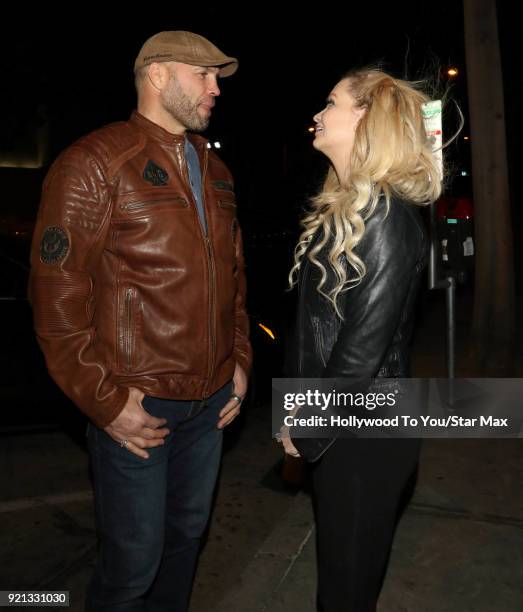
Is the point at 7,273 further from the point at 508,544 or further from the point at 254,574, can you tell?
the point at 508,544

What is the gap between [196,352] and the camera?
2344 millimetres

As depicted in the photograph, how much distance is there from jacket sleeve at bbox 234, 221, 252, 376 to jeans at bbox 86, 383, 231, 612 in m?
0.24

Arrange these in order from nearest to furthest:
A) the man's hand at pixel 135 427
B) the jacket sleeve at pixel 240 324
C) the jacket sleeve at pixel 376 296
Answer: the jacket sleeve at pixel 376 296
the man's hand at pixel 135 427
the jacket sleeve at pixel 240 324

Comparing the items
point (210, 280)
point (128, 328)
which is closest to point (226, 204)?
point (210, 280)

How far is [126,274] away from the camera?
2.22 metres

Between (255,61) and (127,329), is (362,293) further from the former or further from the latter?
(255,61)

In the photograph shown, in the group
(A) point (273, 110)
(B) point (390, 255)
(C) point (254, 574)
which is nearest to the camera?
(B) point (390, 255)

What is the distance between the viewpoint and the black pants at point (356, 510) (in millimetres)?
2084

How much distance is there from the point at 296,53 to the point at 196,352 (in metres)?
20.4

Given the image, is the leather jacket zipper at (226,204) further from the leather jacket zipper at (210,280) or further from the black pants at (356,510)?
the black pants at (356,510)

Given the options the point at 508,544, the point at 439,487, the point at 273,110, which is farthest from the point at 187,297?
the point at 273,110

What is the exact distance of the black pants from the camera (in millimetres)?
2084

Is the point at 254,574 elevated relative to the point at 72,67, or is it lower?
lower

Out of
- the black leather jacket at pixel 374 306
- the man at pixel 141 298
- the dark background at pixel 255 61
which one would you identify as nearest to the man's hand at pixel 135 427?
the man at pixel 141 298
